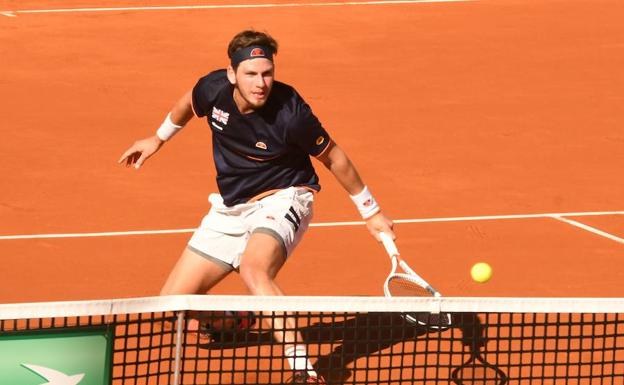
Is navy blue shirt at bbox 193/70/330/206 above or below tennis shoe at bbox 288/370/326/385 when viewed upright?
above

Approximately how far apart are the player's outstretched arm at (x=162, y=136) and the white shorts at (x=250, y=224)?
537 mm

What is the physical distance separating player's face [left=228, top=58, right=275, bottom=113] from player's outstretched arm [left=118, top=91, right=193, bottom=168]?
792 mm

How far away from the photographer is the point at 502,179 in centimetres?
1333

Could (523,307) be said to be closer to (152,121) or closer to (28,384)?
(28,384)

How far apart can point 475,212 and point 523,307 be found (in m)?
5.75

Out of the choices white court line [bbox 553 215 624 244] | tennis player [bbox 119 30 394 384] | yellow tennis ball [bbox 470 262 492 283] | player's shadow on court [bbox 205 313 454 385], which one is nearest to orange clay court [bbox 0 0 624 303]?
white court line [bbox 553 215 624 244]

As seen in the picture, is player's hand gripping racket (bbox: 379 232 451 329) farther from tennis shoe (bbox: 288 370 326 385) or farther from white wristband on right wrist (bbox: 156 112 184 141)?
white wristband on right wrist (bbox: 156 112 184 141)

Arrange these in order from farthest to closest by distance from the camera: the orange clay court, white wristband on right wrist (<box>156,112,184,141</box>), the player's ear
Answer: the orange clay court < white wristband on right wrist (<box>156,112,184,141</box>) < the player's ear

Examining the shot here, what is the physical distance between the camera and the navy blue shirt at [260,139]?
8.29 meters

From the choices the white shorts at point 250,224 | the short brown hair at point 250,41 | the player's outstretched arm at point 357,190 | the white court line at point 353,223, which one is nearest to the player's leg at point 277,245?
the white shorts at point 250,224

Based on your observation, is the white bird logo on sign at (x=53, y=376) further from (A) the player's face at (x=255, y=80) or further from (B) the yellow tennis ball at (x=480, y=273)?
(B) the yellow tennis ball at (x=480, y=273)

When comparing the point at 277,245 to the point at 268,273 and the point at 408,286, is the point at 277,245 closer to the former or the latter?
the point at 268,273

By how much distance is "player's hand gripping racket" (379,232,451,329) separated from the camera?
299 inches

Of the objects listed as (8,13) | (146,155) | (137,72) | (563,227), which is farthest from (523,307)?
(8,13)
